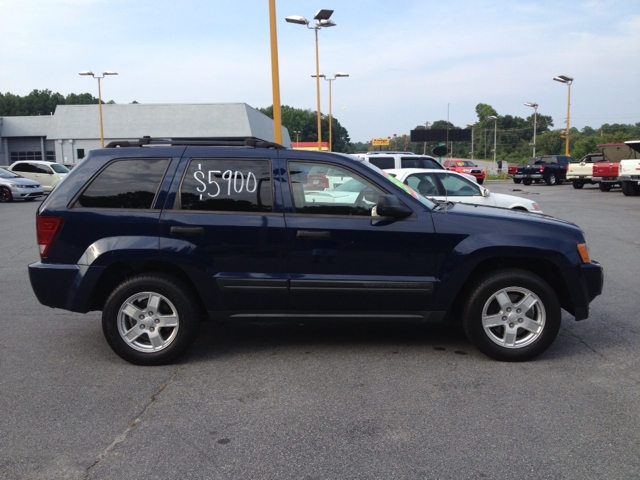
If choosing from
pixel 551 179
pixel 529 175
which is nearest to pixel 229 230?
pixel 529 175

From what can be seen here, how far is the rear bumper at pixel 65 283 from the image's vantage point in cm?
468

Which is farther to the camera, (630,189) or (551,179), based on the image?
(551,179)

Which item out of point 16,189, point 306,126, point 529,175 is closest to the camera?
point 16,189

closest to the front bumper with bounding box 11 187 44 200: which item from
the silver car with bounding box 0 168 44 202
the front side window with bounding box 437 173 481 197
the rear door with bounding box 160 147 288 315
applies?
the silver car with bounding box 0 168 44 202

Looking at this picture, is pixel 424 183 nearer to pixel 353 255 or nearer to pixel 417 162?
pixel 417 162

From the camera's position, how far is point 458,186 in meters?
11.1

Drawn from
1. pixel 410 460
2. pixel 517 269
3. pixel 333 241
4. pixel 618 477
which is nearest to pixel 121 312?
pixel 333 241

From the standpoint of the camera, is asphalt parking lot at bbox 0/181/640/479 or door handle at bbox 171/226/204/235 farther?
door handle at bbox 171/226/204/235

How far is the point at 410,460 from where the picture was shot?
3.20 meters

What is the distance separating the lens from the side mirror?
4.56 metres

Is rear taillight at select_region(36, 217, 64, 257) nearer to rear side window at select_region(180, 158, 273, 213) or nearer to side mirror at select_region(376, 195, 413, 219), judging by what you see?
rear side window at select_region(180, 158, 273, 213)

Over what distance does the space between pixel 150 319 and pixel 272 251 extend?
1138 millimetres

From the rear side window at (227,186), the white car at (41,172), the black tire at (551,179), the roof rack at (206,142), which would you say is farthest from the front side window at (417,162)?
the black tire at (551,179)

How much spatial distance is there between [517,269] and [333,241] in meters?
1.55
